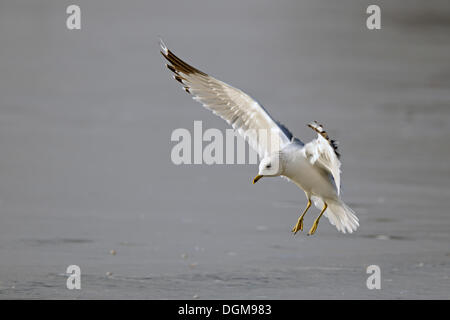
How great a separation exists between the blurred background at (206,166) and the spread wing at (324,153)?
0.83 meters

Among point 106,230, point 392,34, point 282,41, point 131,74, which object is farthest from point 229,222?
point 392,34

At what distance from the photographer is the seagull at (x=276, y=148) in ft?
23.9

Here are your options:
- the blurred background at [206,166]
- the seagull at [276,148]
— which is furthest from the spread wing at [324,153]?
the blurred background at [206,166]

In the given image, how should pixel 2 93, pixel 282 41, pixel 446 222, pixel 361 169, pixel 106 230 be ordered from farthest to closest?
pixel 282 41, pixel 2 93, pixel 361 169, pixel 446 222, pixel 106 230

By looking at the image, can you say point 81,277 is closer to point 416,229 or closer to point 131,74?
point 416,229

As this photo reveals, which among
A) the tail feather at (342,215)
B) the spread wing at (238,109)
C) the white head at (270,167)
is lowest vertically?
the tail feather at (342,215)

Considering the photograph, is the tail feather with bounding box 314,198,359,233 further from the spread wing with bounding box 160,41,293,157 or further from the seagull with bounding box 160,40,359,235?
the spread wing with bounding box 160,41,293,157

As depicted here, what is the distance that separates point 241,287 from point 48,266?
4.76 feet

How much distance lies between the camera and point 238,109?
791 centimetres

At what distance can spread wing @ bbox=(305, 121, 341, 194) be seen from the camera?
21.1ft

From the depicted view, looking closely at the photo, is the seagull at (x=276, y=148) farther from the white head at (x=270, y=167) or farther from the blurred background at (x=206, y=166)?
the blurred background at (x=206, y=166)

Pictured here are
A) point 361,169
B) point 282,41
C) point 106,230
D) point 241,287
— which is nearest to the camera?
point 241,287

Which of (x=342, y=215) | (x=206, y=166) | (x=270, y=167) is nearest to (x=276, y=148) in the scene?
(x=270, y=167)

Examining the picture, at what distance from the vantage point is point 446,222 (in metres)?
9.06
